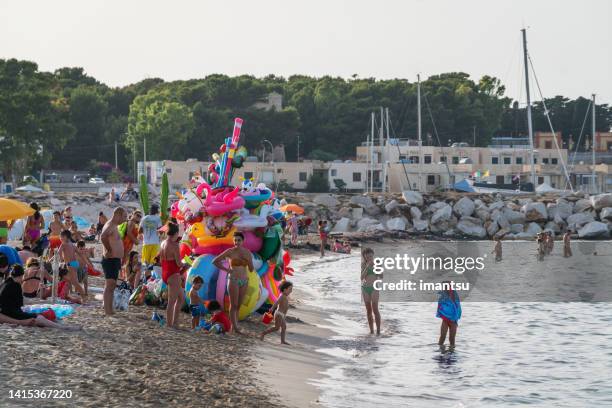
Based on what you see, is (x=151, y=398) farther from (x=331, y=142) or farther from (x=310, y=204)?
(x=331, y=142)

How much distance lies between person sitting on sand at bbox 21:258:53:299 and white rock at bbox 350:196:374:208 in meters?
40.9

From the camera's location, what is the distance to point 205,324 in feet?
47.8

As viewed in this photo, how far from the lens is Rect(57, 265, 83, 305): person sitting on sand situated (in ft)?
50.6

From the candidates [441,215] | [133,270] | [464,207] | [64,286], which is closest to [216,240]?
[64,286]

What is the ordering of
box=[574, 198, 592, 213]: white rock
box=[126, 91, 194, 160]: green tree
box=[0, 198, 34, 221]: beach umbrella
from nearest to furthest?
1. box=[0, 198, 34, 221]: beach umbrella
2. box=[574, 198, 592, 213]: white rock
3. box=[126, 91, 194, 160]: green tree

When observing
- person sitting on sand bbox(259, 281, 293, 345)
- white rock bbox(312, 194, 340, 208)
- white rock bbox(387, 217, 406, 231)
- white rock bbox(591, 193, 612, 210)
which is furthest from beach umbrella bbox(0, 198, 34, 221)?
white rock bbox(591, 193, 612, 210)

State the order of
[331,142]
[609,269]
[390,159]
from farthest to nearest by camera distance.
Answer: [331,142], [390,159], [609,269]

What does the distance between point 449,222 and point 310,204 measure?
26.7 ft

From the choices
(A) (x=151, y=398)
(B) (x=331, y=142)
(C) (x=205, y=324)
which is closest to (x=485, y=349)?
(C) (x=205, y=324)

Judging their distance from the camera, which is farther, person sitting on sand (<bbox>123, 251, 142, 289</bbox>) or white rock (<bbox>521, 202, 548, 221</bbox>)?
white rock (<bbox>521, 202, 548, 221</bbox>)

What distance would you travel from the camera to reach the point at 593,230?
54.8 meters

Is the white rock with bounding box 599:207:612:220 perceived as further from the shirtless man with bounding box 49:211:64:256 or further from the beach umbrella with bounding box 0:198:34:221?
the beach umbrella with bounding box 0:198:34:221

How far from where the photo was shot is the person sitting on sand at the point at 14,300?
11.8 metres

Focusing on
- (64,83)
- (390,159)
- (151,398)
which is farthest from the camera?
(64,83)
